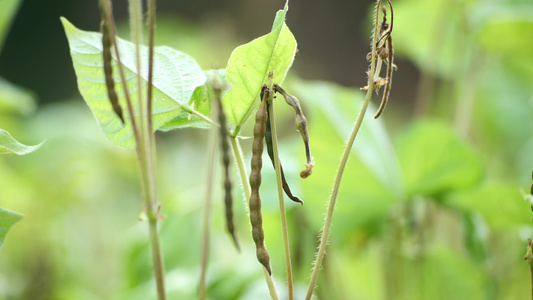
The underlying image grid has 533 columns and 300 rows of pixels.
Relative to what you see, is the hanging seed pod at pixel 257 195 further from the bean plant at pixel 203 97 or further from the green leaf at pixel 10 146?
the green leaf at pixel 10 146

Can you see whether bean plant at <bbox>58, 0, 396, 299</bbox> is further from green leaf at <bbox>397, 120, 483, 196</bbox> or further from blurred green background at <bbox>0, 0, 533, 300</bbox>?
green leaf at <bbox>397, 120, 483, 196</bbox>

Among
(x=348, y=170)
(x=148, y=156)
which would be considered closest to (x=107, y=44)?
(x=148, y=156)

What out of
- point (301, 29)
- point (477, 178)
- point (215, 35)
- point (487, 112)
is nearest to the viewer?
point (477, 178)

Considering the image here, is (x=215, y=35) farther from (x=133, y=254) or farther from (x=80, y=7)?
(x=80, y=7)

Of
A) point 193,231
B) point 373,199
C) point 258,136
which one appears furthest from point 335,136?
point 258,136

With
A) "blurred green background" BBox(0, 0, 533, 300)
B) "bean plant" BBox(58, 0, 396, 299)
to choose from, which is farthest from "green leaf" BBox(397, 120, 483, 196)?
"bean plant" BBox(58, 0, 396, 299)

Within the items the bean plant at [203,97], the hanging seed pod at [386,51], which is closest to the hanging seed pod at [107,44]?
the bean plant at [203,97]

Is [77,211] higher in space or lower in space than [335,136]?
lower

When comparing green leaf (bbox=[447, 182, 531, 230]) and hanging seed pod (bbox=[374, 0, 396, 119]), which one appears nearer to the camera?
hanging seed pod (bbox=[374, 0, 396, 119])
